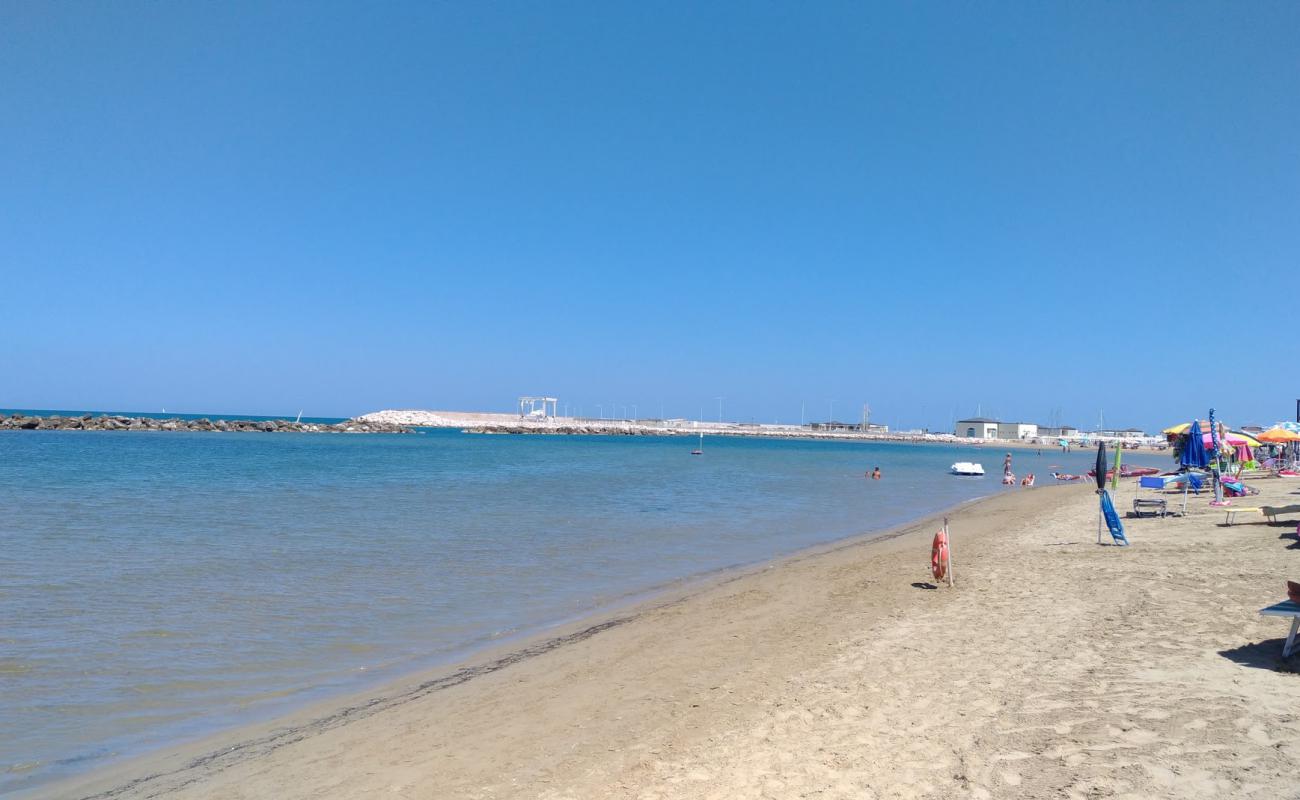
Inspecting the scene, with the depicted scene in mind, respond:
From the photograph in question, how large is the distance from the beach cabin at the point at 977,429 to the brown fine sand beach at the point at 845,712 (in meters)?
146

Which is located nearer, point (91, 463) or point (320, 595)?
point (320, 595)

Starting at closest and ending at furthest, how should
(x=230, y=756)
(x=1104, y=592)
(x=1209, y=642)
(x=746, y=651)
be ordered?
1. (x=230, y=756)
2. (x=1209, y=642)
3. (x=746, y=651)
4. (x=1104, y=592)

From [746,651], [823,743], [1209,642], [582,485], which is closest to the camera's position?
[823,743]

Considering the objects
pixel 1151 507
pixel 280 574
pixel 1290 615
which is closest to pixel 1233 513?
pixel 1151 507

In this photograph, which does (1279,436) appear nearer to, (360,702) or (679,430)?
(360,702)

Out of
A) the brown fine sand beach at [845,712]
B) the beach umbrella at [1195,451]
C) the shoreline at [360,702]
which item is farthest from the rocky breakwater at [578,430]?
the brown fine sand beach at [845,712]

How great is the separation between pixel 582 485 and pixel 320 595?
2225 centimetres

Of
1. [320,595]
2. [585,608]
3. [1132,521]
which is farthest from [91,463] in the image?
[1132,521]

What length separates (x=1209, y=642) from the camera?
657 centimetres

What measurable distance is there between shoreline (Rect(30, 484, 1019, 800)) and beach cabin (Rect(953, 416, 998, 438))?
146m

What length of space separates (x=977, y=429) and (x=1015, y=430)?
652 cm

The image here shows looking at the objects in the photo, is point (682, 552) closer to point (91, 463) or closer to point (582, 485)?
point (582, 485)

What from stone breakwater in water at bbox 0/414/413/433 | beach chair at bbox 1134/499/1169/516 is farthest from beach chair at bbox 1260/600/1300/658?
stone breakwater in water at bbox 0/414/413/433

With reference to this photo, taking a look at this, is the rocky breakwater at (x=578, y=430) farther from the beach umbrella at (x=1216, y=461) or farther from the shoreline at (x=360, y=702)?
the shoreline at (x=360, y=702)
